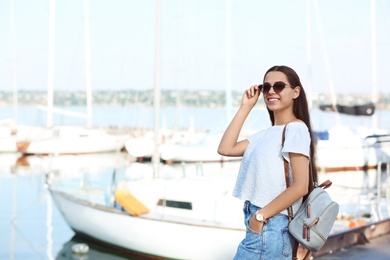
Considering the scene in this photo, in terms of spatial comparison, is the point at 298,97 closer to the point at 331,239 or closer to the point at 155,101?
the point at 331,239

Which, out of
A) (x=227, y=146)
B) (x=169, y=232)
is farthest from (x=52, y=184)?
(x=227, y=146)

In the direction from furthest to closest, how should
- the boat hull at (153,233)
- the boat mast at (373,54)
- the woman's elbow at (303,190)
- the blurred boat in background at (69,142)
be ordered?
the blurred boat in background at (69,142), the boat mast at (373,54), the boat hull at (153,233), the woman's elbow at (303,190)

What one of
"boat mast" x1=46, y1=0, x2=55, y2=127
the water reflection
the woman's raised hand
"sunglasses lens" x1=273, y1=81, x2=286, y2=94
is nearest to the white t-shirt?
"sunglasses lens" x1=273, y1=81, x2=286, y2=94

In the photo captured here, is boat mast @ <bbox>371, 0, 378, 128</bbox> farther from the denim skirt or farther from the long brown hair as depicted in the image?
the denim skirt

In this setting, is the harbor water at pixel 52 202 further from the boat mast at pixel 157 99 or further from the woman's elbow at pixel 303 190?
the woman's elbow at pixel 303 190

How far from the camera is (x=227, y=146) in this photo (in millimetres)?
3172

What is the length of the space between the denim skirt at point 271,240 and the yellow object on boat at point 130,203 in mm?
8682

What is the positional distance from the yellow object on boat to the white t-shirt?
28.5ft

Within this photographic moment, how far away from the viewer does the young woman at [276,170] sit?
2.84 meters

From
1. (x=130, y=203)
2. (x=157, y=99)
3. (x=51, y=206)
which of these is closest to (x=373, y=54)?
(x=51, y=206)

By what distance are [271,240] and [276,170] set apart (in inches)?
11.8

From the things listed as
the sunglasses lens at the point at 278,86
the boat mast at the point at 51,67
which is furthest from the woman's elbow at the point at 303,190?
the boat mast at the point at 51,67

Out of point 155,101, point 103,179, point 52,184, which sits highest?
point 155,101

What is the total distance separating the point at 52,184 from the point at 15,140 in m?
29.9
